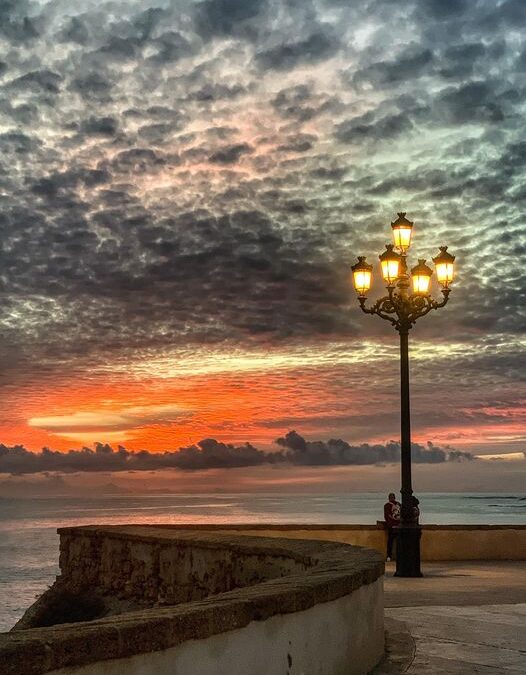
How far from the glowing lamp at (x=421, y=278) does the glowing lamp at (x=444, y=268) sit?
0.64 ft

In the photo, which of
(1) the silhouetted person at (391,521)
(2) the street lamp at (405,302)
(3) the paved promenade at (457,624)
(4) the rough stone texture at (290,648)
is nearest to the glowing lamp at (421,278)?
(2) the street lamp at (405,302)

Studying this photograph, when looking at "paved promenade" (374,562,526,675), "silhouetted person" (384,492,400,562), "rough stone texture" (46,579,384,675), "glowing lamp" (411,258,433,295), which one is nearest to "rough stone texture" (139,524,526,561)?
"silhouetted person" (384,492,400,562)

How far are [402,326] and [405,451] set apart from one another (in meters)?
2.17

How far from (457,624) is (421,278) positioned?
8.01 m

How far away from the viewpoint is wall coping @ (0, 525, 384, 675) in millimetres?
3887

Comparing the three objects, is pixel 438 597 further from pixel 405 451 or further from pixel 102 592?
pixel 102 592

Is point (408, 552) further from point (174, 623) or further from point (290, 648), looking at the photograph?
point (174, 623)

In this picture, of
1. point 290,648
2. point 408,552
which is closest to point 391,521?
point 408,552

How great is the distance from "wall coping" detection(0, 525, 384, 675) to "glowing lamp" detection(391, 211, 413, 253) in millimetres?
9515

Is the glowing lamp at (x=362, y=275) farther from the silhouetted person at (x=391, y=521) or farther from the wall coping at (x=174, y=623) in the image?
the wall coping at (x=174, y=623)

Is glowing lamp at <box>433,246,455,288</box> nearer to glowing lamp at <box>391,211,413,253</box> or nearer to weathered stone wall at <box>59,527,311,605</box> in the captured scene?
glowing lamp at <box>391,211,413,253</box>

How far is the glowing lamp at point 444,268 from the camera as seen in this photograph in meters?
17.0

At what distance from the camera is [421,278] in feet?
55.8

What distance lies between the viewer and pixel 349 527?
19234mm
